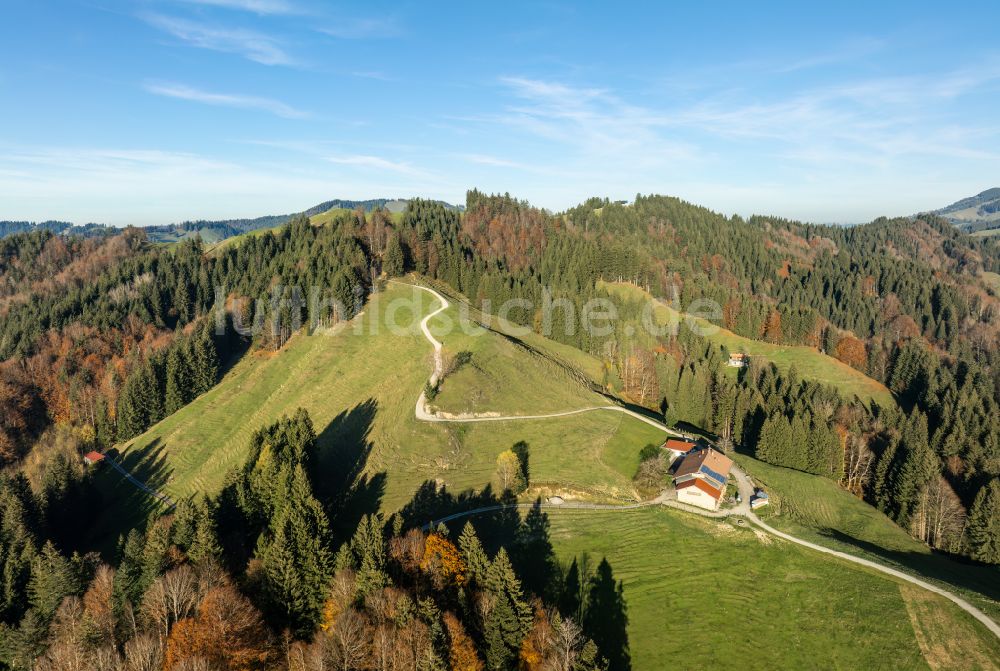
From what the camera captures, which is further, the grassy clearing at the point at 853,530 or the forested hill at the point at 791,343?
the forested hill at the point at 791,343

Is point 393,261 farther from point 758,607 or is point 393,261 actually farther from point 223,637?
point 758,607

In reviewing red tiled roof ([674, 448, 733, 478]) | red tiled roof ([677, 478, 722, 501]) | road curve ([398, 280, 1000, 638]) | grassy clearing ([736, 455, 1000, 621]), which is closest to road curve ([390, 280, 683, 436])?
road curve ([398, 280, 1000, 638])

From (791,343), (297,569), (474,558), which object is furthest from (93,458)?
(791,343)

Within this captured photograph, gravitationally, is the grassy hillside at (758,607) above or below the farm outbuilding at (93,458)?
above

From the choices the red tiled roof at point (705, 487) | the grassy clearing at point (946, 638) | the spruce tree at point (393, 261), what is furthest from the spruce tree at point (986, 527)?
the spruce tree at point (393, 261)

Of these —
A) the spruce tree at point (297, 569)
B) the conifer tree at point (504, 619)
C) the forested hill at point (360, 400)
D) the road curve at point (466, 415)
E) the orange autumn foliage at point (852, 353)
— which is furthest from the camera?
the orange autumn foliage at point (852, 353)

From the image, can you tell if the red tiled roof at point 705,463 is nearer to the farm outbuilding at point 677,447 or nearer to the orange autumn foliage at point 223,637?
the farm outbuilding at point 677,447

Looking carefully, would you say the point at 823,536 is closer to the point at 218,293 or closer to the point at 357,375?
the point at 357,375
